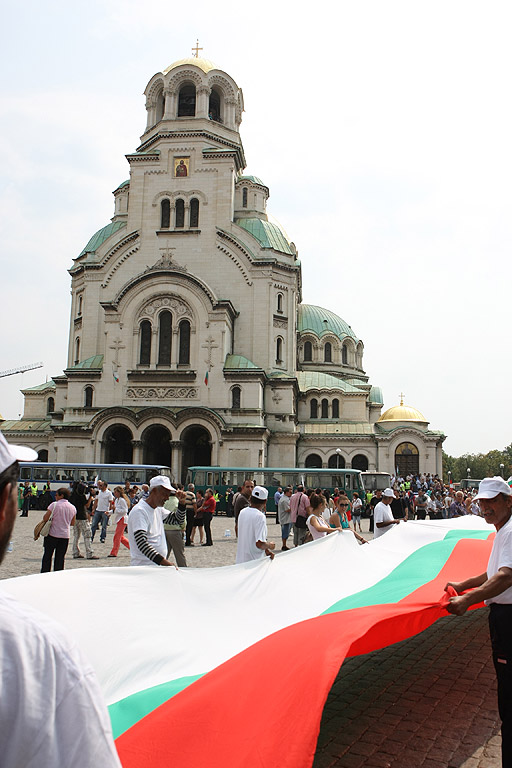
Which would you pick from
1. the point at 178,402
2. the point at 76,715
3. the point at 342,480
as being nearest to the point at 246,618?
the point at 76,715

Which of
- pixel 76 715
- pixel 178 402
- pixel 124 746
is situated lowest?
pixel 124 746

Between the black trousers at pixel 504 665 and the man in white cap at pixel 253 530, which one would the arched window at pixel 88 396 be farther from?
the black trousers at pixel 504 665

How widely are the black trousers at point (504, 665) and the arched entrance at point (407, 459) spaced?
4643 cm

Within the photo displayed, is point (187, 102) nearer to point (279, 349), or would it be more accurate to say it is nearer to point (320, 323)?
point (279, 349)

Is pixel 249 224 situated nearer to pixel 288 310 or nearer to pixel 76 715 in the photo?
pixel 288 310

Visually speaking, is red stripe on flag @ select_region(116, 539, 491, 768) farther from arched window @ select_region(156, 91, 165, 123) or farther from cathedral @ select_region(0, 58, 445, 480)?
arched window @ select_region(156, 91, 165, 123)

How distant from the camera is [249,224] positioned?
5141 centimetres

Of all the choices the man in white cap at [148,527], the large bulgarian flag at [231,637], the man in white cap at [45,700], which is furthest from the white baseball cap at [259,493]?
the man in white cap at [45,700]

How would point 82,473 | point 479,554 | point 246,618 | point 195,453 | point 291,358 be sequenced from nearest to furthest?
point 246,618 → point 479,554 → point 82,473 → point 195,453 → point 291,358

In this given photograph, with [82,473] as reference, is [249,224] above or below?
above

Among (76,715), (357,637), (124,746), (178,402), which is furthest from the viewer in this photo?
(178,402)

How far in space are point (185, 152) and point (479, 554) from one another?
4525 centimetres

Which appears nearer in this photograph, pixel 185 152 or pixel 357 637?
→ pixel 357 637

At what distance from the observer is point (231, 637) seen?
5.98m
